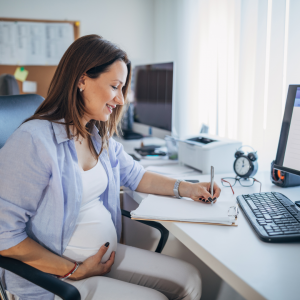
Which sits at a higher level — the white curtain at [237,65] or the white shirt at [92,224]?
the white curtain at [237,65]

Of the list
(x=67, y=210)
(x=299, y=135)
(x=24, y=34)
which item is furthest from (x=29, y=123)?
(x=24, y=34)

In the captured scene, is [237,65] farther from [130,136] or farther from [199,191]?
[130,136]

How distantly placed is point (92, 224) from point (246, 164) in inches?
28.9

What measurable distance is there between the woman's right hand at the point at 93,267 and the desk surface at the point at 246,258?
0.23 metres

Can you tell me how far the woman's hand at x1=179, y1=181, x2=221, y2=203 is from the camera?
1.03 meters

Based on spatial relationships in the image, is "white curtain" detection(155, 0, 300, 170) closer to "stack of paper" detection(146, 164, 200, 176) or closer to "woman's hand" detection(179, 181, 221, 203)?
"stack of paper" detection(146, 164, 200, 176)

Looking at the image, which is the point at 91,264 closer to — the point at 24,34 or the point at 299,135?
the point at 299,135

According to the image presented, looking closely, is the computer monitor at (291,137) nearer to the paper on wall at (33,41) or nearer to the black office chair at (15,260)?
the black office chair at (15,260)

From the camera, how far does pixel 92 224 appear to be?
966 millimetres

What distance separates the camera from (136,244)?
5.08 ft

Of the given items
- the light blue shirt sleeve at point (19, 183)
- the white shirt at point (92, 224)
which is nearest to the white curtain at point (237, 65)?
the white shirt at point (92, 224)

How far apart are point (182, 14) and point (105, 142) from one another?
1.57 m

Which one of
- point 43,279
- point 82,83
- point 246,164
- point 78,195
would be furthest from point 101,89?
point 246,164

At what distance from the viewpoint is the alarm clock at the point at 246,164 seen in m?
1.28
